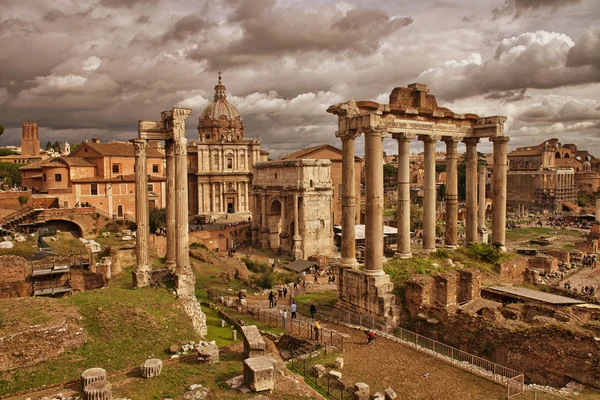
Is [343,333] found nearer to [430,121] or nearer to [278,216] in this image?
[430,121]

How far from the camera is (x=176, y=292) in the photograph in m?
18.4

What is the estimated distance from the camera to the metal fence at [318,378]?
39.9 ft

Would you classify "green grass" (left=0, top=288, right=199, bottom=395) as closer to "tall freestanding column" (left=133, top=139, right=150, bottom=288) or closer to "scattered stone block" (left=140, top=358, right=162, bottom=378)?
"scattered stone block" (left=140, top=358, right=162, bottom=378)

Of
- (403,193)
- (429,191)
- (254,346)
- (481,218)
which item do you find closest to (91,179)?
(403,193)

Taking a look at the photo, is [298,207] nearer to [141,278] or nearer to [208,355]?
[141,278]

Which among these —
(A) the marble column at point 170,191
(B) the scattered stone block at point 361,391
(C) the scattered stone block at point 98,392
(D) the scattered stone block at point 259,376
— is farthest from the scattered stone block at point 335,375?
(A) the marble column at point 170,191

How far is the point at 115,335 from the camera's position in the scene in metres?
13.8

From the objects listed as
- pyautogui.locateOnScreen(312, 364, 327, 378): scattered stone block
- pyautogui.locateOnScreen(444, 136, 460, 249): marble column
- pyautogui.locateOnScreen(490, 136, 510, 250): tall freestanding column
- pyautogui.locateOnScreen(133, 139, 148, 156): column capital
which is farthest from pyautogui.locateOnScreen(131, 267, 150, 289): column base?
pyautogui.locateOnScreen(490, 136, 510, 250): tall freestanding column

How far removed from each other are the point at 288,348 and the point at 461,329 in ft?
19.3

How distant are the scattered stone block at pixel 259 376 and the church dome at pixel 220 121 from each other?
5358 centimetres

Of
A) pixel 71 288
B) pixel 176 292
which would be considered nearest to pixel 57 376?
pixel 176 292

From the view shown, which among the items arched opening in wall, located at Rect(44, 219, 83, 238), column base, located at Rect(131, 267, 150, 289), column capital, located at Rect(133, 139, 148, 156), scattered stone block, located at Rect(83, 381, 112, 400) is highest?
column capital, located at Rect(133, 139, 148, 156)

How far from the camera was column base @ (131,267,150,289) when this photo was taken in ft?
62.5

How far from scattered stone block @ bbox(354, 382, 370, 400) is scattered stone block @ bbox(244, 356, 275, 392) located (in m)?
2.34
